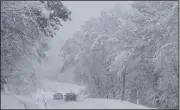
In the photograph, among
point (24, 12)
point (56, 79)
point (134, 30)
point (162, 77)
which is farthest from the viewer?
point (56, 79)

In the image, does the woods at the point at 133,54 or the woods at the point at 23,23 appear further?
the woods at the point at 133,54

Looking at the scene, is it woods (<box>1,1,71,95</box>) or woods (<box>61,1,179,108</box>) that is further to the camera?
woods (<box>61,1,179,108</box>)

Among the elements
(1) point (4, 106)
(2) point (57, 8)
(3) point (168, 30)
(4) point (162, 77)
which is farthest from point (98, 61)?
(1) point (4, 106)

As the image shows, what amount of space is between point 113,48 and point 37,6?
832 inches

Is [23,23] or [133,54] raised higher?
[23,23]

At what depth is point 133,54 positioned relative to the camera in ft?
113

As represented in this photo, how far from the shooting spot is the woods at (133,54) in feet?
99.0

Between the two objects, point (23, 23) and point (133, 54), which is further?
point (133, 54)

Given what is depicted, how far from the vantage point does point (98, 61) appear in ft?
140

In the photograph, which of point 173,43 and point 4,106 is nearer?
point 4,106

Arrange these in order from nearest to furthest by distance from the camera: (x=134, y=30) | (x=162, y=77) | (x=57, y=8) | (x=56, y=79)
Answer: (x=57, y=8) → (x=162, y=77) → (x=134, y=30) → (x=56, y=79)

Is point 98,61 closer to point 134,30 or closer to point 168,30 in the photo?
point 134,30

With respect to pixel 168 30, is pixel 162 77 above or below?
below

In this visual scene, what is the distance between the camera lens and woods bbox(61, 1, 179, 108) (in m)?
30.2
